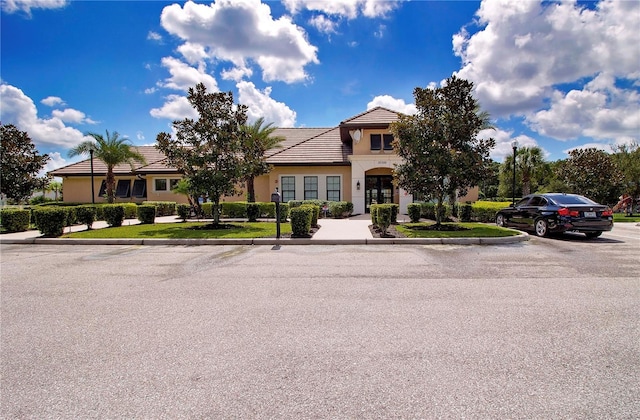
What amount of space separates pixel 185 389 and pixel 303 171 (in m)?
21.5

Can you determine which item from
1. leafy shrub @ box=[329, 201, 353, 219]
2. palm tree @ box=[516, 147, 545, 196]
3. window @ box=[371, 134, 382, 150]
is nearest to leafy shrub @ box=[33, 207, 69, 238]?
leafy shrub @ box=[329, 201, 353, 219]

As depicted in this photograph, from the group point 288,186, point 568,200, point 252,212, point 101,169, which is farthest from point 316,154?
point 101,169

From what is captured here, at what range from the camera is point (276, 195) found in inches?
443

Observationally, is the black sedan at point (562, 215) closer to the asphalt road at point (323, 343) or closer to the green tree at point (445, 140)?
the green tree at point (445, 140)

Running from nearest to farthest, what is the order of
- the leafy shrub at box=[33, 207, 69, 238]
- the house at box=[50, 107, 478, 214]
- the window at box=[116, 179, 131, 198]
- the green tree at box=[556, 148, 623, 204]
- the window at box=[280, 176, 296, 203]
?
the leafy shrub at box=[33, 207, 69, 238] → the green tree at box=[556, 148, 623, 204] → the house at box=[50, 107, 478, 214] → the window at box=[280, 176, 296, 203] → the window at box=[116, 179, 131, 198]

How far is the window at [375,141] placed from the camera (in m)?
22.5

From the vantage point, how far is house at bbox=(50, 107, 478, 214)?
2228 centimetres

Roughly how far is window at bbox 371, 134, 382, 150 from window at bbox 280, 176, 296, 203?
6033 millimetres

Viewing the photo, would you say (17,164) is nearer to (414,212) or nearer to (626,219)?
(414,212)

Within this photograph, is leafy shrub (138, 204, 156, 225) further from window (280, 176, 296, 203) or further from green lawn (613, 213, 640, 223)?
green lawn (613, 213, 640, 223)

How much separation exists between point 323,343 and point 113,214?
585 inches

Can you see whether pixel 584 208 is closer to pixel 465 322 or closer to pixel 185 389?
pixel 465 322

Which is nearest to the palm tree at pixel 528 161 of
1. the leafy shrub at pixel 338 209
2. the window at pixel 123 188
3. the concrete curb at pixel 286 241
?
the leafy shrub at pixel 338 209

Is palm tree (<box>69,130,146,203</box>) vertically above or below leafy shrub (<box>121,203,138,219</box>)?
above
